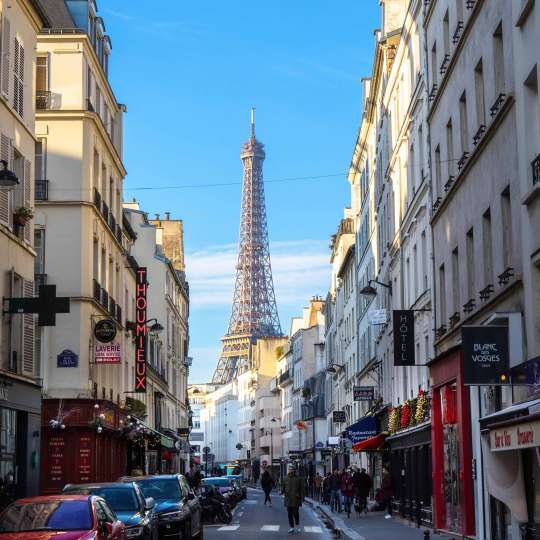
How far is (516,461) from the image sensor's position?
1562 cm

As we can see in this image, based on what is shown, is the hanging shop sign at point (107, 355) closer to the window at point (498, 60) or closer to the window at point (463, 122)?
the window at point (463, 122)

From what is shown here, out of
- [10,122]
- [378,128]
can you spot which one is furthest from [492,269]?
[378,128]

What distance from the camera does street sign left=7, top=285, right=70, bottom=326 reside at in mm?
24906

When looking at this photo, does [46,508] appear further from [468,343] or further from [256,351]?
[256,351]

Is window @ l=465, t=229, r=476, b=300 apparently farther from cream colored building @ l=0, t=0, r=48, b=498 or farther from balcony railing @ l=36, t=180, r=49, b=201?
balcony railing @ l=36, t=180, r=49, b=201

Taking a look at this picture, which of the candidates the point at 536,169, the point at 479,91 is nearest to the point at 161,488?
the point at 479,91

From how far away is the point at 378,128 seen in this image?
1944 inches

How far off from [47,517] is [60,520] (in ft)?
0.76

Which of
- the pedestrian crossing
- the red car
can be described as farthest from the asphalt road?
the red car

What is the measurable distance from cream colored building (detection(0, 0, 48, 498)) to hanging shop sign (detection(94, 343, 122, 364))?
8.92 m

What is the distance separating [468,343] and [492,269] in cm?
320

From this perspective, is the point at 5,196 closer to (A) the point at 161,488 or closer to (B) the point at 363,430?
(A) the point at 161,488

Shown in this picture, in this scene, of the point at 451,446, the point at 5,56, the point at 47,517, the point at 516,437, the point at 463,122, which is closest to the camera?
the point at 516,437

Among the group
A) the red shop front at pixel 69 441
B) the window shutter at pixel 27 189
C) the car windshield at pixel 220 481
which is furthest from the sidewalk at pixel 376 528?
the window shutter at pixel 27 189
